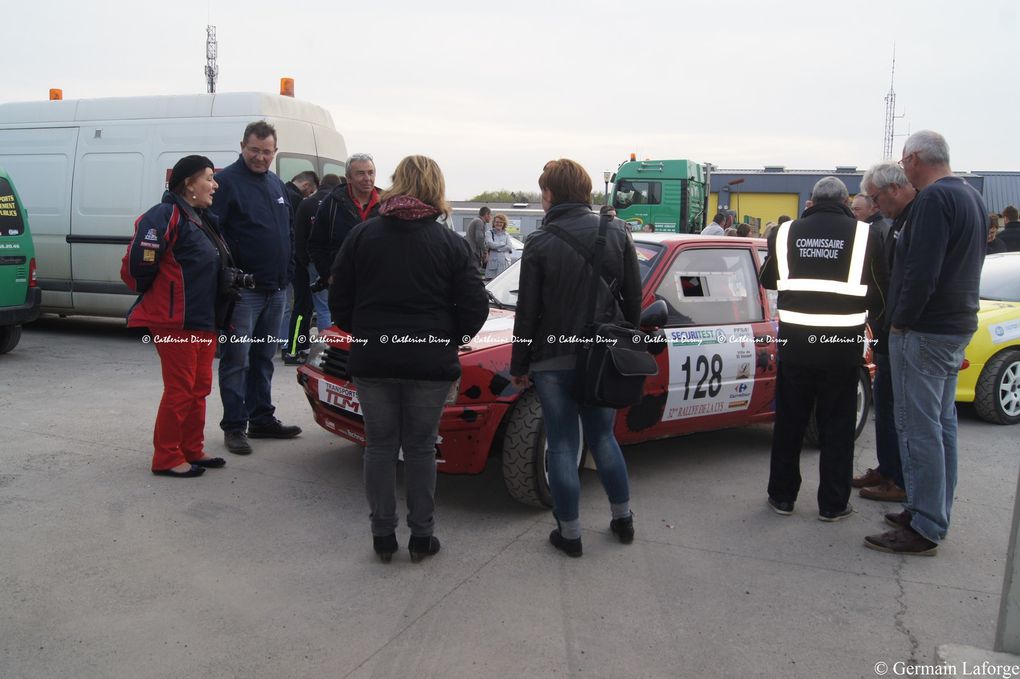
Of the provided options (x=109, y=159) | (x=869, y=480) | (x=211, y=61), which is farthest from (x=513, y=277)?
(x=211, y=61)

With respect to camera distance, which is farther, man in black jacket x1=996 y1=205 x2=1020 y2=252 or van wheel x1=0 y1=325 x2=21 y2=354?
man in black jacket x1=996 y1=205 x2=1020 y2=252

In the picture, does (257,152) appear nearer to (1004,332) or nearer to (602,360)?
(602,360)

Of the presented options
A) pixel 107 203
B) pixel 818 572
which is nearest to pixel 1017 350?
pixel 818 572

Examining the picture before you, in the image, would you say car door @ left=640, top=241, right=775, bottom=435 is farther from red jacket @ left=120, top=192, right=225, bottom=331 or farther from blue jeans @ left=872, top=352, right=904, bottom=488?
red jacket @ left=120, top=192, right=225, bottom=331

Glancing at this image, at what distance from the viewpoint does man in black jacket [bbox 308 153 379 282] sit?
5.87 m

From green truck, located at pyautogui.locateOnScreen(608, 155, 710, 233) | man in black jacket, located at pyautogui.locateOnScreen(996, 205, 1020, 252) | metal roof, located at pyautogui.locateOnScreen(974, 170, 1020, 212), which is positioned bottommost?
man in black jacket, located at pyautogui.locateOnScreen(996, 205, 1020, 252)

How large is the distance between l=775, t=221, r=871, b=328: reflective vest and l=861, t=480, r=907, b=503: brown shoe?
115cm

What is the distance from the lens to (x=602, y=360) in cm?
372

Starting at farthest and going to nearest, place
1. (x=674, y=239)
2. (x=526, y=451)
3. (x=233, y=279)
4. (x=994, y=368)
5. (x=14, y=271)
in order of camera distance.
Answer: (x=14, y=271), (x=994, y=368), (x=674, y=239), (x=233, y=279), (x=526, y=451)

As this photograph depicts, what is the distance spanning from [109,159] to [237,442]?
587 cm

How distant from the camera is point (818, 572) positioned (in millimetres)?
3855

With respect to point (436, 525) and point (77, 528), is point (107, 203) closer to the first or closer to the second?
point (77, 528)

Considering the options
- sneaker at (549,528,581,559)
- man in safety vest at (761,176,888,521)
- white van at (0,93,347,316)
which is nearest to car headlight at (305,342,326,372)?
sneaker at (549,528,581,559)

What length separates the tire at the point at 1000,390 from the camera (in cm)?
685
